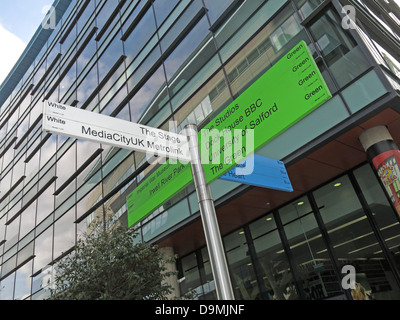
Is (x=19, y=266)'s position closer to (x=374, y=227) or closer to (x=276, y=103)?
(x=374, y=227)

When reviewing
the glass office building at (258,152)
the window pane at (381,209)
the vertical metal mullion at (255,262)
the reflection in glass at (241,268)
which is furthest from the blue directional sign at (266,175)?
the reflection in glass at (241,268)

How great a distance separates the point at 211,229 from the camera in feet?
8.95

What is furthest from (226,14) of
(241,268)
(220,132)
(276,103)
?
(220,132)

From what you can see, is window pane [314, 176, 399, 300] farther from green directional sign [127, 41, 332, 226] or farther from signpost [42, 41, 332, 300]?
green directional sign [127, 41, 332, 226]

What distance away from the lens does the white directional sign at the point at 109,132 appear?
123 inches

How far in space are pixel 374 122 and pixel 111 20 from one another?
20.0 meters

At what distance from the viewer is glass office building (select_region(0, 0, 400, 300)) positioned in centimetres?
904

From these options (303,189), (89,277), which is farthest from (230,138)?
(303,189)

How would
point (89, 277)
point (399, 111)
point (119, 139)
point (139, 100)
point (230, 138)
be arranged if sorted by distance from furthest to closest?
point (139, 100) → point (89, 277) → point (399, 111) → point (230, 138) → point (119, 139)

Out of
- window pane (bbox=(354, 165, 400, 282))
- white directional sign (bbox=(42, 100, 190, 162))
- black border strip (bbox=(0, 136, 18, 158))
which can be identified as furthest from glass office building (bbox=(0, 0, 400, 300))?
black border strip (bbox=(0, 136, 18, 158))

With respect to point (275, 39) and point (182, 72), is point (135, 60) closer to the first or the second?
point (182, 72)

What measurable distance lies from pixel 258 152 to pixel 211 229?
8.07 metres

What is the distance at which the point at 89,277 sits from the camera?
892 cm

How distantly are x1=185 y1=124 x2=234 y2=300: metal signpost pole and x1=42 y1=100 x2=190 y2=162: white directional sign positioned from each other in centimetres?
14
